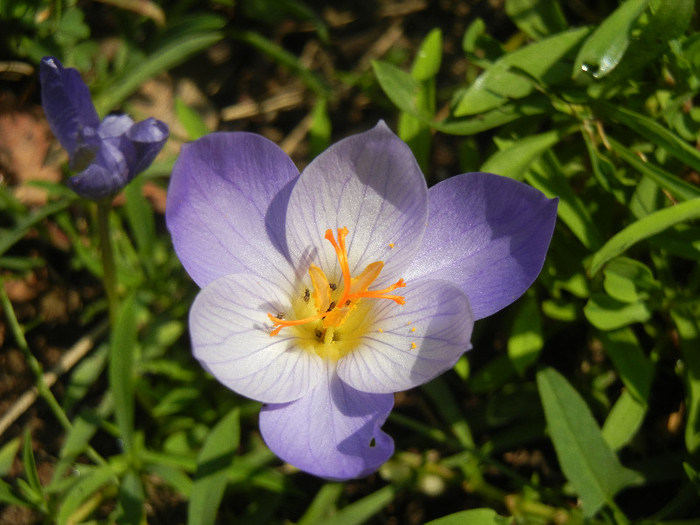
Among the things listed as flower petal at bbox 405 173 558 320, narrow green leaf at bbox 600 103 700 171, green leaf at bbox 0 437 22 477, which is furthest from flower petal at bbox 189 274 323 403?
narrow green leaf at bbox 600 103 700 171

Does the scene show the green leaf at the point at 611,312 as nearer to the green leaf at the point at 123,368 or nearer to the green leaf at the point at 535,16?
the green leaf at the point at 535,16

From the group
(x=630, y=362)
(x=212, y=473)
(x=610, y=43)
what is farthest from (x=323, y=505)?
(x=610, y=43)

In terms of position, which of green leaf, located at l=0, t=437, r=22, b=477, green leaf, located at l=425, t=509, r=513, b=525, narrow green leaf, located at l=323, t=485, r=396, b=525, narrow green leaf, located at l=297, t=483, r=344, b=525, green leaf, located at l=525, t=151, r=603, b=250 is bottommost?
narrow green leaf, located at l=297, t=483, r=344, b=525

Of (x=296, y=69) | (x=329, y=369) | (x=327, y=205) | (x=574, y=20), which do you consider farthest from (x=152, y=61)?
(x=574, y=20)

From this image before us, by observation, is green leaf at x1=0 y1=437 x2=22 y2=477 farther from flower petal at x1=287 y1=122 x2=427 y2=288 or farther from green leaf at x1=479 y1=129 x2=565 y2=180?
green leaf at x1=479 y1=129 x2=565 y2=180

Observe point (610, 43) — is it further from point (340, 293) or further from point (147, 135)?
point (147, 135)

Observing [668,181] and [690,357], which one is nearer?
[668,181]

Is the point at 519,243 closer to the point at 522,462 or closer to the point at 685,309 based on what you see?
the point at 685,309
